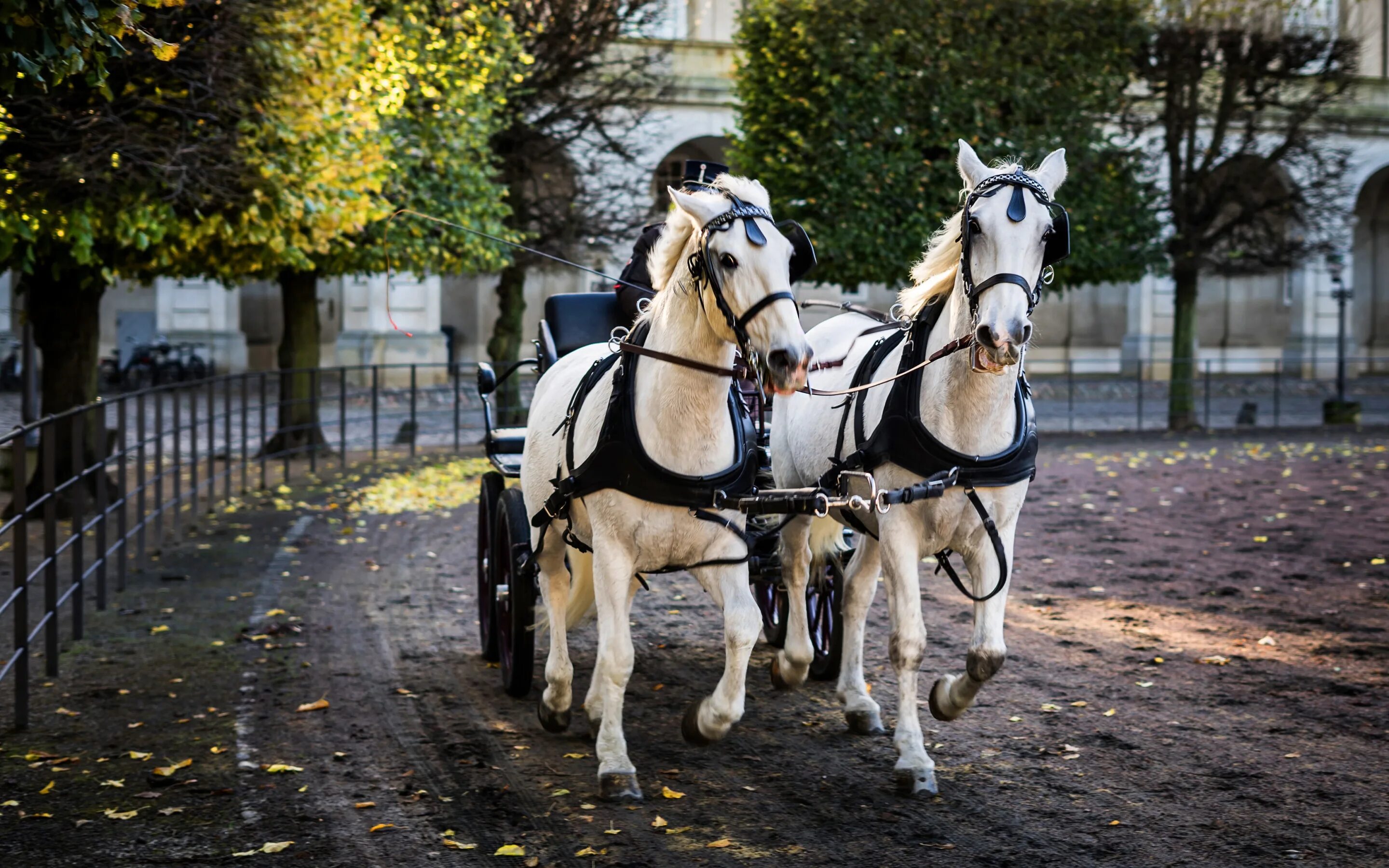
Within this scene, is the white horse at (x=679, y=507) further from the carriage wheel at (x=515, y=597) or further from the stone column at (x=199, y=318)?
the stone column at (x=199, y=318)

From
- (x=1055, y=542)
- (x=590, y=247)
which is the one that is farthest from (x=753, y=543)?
(x=590, y=247)

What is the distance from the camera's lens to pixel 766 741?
5.96 metres

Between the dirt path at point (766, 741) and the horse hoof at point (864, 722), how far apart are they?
0.08 metres

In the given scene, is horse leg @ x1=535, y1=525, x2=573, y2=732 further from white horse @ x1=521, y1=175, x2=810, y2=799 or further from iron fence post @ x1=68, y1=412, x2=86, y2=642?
iron fence post @ x1=68, y1=412, x2=86, y2=642

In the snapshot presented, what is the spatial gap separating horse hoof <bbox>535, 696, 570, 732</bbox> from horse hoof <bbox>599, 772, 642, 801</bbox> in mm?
826

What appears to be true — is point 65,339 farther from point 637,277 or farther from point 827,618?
point 827,618

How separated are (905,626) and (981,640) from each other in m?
0.29

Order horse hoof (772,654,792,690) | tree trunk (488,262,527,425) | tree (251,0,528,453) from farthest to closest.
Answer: tree trunk (488,262,527,425), tree (251,0,528,453), horse hoof (772,654,792,690)

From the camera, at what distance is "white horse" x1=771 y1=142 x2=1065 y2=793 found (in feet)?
16.5

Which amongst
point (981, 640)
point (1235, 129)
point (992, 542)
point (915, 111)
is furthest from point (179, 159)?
point (1235, 129)

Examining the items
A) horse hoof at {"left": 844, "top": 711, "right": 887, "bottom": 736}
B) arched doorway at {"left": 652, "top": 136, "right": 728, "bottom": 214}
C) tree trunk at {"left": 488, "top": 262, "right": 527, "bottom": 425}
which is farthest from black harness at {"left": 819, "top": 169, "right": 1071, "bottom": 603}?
arched doorway at {"left": 652, "top": 136, "right": 728, "bottom": 214}

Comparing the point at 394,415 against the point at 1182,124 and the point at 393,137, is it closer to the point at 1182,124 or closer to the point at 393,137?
the point at 393,137

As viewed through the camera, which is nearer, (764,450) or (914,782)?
(914,782)

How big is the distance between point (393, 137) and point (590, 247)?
7334 mm
